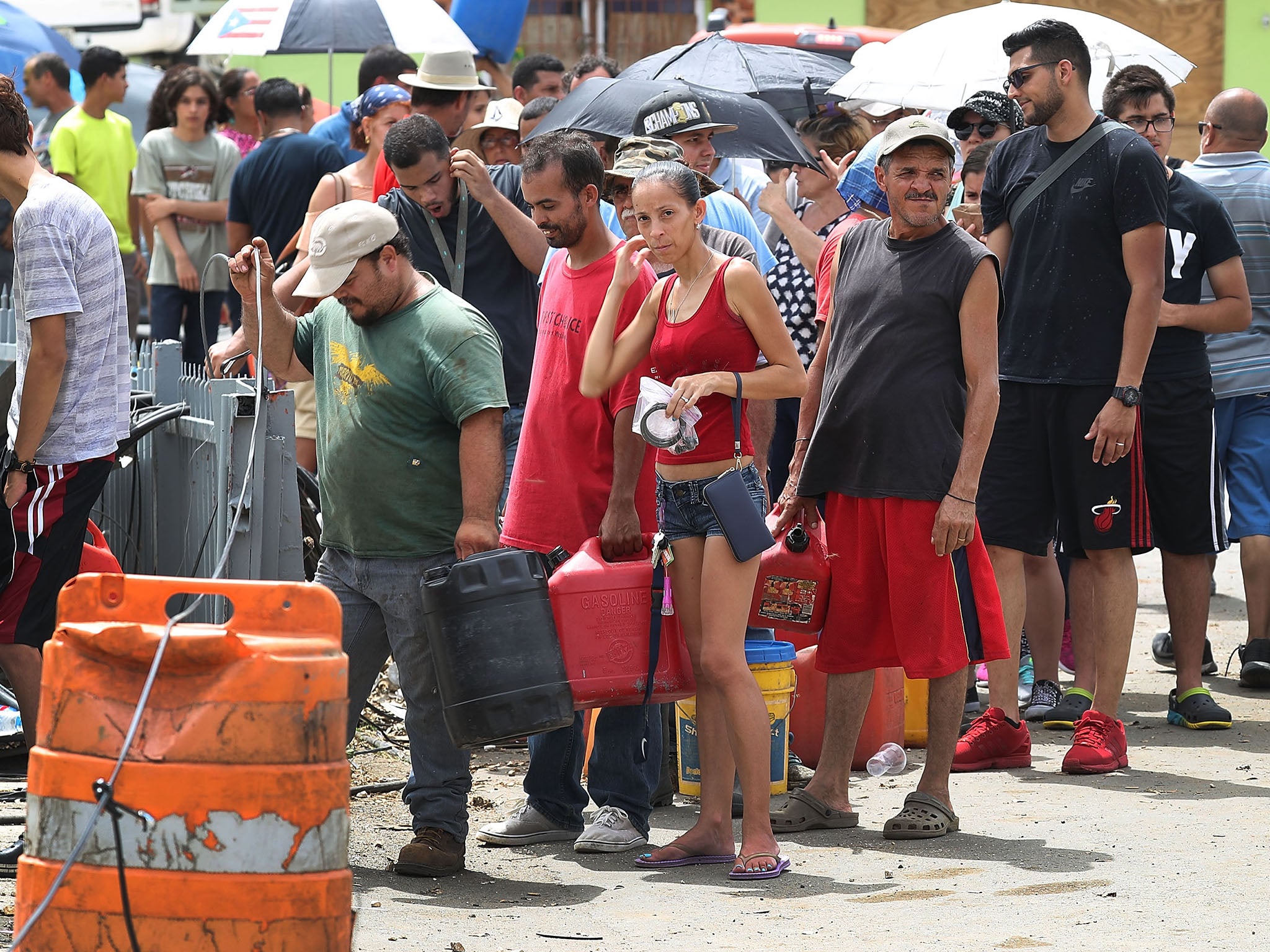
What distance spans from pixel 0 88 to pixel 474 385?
1834mm

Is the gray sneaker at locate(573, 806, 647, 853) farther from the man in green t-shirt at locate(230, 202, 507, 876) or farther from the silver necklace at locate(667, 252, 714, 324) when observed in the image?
the silver necklace at locate(667, 252, 714, 324)

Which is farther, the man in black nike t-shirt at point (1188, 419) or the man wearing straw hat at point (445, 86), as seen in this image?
the man wearing straw hat at point (445, 86)

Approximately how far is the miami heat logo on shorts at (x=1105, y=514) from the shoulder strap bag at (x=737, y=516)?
190 cm

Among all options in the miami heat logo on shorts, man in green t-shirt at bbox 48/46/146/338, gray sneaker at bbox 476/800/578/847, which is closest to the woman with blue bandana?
gray sneaker at bbox 476/800/578/847

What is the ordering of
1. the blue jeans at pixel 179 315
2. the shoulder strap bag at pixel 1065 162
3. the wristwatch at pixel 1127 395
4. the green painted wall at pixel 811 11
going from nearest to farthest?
the wristwatch at pixel 1127 395, the shoulder strap bag at pixel 1065 162, the blue jeans at pixel 179 315, the green painted wall at pixel 811 11

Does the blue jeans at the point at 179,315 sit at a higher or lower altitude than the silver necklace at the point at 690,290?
lower

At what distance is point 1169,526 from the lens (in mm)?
6906

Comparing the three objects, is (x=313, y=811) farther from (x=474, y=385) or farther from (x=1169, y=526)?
(x=1169, y=526)

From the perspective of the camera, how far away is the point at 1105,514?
20.7ft

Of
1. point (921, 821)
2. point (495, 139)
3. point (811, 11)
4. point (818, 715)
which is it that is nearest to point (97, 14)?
point (811, 11)

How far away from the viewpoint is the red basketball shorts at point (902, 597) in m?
5.39

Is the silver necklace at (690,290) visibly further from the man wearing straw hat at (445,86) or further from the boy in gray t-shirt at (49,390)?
the man wearing straw hat at (445,86)

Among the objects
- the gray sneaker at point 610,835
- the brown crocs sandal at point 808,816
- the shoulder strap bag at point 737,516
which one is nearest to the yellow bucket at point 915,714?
the brown crocs sandal at point 808,816

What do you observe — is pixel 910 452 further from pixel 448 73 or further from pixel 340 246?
pixel 448 73
